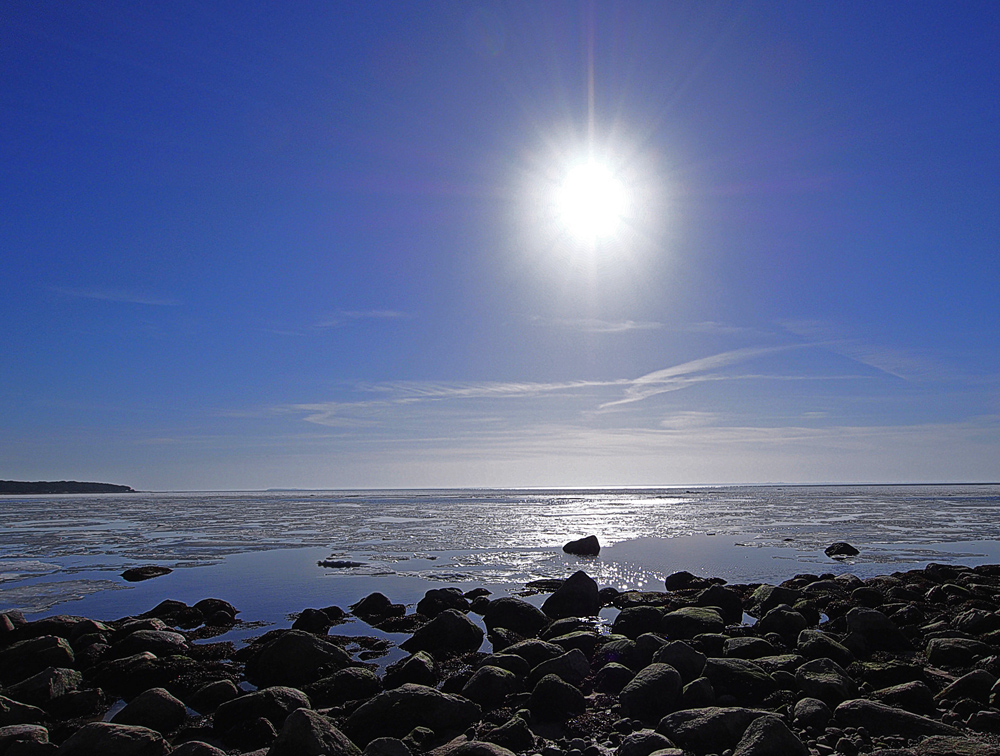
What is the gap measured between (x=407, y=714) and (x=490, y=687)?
1614mm

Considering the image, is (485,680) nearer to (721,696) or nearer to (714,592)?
(721,696)

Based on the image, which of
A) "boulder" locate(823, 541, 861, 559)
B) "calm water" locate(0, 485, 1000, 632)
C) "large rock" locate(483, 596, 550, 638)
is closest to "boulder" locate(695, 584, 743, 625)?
"large rock" locate(483, 596, 550, 638)

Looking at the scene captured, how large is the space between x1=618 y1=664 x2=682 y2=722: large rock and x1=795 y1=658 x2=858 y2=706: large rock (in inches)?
79.8

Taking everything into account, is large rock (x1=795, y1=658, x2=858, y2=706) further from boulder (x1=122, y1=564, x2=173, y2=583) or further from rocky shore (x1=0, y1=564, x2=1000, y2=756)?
boulder (x1=122, y1=564, x2=173, y2=583)

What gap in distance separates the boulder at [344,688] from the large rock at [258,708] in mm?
882

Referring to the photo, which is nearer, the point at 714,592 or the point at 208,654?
the point at 208,654

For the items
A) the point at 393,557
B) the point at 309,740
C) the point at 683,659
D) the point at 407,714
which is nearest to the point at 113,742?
the point at 309,740

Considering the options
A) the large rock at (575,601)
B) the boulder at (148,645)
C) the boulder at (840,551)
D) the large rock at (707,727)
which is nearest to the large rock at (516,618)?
A: the large rock at (575,601)

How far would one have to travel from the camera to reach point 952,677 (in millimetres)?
10328

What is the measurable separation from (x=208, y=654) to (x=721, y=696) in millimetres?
9905

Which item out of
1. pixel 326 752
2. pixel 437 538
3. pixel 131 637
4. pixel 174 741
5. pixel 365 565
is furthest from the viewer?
pixel 437 538

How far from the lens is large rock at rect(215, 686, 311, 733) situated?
29.5 ft

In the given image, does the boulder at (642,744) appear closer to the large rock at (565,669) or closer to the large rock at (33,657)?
the large rock at (565,669)

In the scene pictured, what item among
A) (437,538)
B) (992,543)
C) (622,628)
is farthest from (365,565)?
(992,543)
